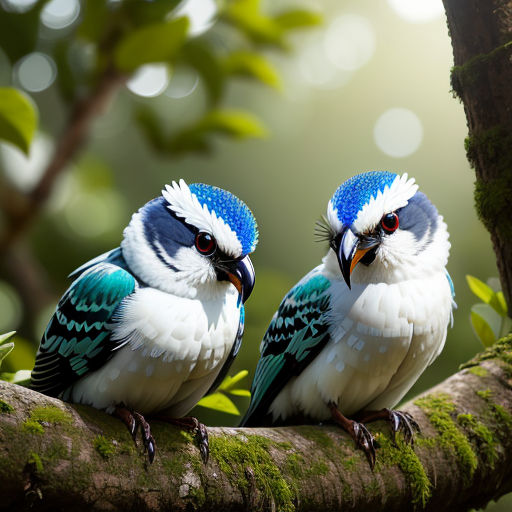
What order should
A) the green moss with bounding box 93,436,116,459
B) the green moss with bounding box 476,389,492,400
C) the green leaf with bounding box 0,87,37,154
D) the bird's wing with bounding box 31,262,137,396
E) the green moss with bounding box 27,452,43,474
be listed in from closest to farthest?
the green moss with bounding box 27,452,43,474
the green moss with bounding box 93,436,116,459
the green leaf with bounding box 0,87,37,154
the bird's wing with bounding box 31,262,137,396
the green moss with bounding box 476,389,492,400

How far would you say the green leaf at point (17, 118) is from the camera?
1.24m

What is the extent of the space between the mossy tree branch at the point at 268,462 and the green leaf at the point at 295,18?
108cm

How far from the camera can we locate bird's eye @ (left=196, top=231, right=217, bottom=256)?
1413 mm

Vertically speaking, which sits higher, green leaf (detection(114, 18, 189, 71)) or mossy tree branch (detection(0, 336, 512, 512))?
green leaf (detection(114, 18, 189, 71))

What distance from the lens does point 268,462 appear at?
130cm

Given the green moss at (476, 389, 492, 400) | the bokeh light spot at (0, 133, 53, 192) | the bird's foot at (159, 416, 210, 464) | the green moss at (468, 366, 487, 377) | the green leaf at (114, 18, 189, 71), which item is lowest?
the bird's foot at (159, 416, 210, 464)

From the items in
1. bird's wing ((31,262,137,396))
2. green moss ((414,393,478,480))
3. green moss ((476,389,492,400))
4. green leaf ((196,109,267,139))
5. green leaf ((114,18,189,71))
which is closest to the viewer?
bird's wing ((31,262,137,396))

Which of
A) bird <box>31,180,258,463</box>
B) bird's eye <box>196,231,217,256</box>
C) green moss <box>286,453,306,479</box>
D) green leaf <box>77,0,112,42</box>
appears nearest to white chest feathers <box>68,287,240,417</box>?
bird <box>31,180,258,463</box>

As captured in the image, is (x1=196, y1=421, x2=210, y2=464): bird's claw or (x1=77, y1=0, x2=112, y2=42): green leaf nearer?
(x1=196, y1=421, x2=210, y2=464): bird's claw

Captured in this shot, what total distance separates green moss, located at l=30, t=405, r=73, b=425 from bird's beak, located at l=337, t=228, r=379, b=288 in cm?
66

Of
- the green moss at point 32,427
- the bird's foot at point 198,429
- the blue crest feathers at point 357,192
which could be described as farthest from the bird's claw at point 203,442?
the blue crest feathers at point 357,192

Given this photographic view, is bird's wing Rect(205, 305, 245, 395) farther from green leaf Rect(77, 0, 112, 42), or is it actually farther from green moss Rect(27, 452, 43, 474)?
green leaf Rect(77, 0, 112, 42)

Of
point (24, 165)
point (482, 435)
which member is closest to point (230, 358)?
point (482, 435)

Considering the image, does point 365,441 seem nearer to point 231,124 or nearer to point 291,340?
point 291,340
